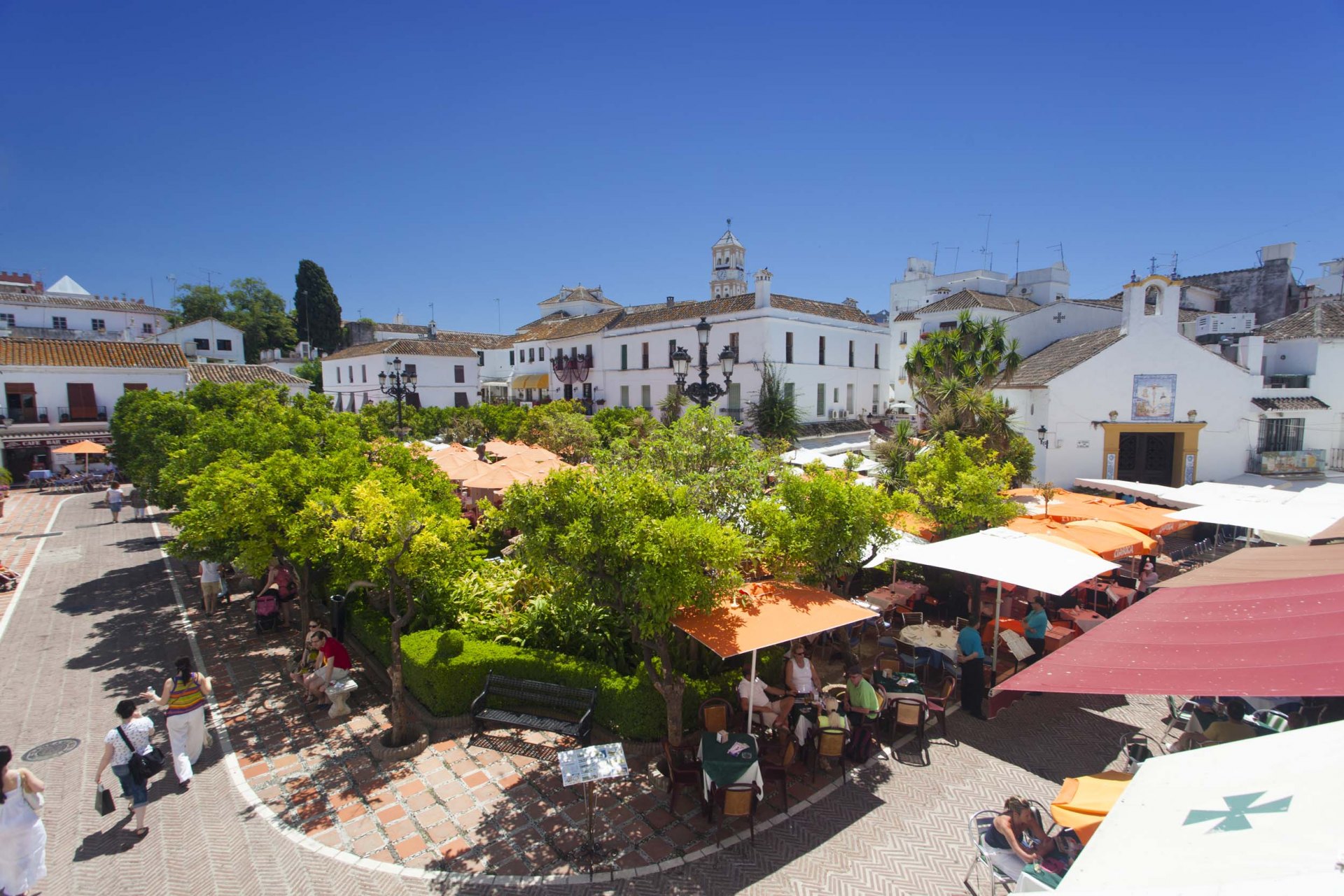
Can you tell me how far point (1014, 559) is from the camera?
9.40m

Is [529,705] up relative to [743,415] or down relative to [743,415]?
down

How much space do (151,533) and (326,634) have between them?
1734 centimetres

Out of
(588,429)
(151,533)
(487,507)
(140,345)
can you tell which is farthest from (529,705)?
(140,345)

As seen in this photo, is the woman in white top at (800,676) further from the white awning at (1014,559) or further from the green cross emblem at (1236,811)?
the green cross emblem at (1236,811)

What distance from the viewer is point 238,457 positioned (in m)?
11.9

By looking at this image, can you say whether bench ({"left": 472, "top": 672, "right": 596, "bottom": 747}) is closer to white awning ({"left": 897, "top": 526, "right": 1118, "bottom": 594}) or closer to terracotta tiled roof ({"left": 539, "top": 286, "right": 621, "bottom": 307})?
white awning ({"left": 897, "top": 526, "right": 1118, "bottom": 594})

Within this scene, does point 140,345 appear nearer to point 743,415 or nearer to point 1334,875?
point 743,415

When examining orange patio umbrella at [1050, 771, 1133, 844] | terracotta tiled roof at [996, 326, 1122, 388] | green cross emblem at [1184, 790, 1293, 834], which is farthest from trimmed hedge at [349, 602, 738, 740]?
terracotta tiled roof at [996, 326, 1122, 388]

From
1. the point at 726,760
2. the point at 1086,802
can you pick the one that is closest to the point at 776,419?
the point at 726,760

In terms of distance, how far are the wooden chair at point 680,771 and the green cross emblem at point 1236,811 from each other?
4.55 meters

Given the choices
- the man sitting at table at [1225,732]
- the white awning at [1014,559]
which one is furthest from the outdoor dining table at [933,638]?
the man sitting at table at [1225,732]

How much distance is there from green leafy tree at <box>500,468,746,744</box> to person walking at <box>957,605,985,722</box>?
426cm

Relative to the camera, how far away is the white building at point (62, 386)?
3159 centimetres

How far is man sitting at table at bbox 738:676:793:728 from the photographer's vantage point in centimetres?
808
